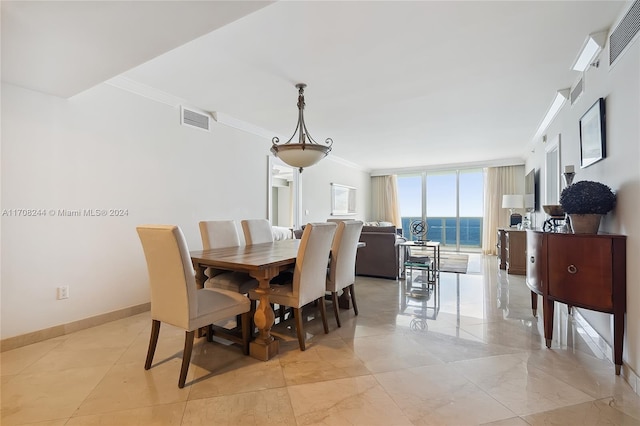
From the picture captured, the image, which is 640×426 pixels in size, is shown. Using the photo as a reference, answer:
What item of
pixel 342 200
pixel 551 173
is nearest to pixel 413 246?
pixel 551 173

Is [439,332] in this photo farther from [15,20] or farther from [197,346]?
[15,20]

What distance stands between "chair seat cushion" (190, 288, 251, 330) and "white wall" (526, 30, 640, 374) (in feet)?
8.20

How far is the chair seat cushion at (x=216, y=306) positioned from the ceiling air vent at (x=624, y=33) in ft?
10.0

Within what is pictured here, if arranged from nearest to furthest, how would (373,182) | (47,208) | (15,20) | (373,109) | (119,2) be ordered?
1. (119,2)
2. (15,20)
3. (47,208)
4. (373,109)
5. (373,182)

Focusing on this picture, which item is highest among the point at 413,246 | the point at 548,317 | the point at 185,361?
the point at 413,246

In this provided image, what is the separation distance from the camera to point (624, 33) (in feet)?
6.45

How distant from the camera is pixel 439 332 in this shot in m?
2.67

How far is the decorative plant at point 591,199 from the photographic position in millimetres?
2088

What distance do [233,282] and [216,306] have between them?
66 centimetres

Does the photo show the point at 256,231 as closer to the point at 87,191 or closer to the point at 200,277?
the point at 200,277

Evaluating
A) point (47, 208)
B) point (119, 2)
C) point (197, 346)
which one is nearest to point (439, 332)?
point (197, 346)

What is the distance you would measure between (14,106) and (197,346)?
241 cm

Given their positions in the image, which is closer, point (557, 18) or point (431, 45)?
point (557, 18)

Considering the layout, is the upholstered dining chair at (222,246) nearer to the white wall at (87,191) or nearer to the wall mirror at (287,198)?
the white wall at (87,191)
